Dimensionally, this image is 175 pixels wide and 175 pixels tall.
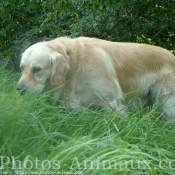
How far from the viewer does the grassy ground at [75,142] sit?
246cm

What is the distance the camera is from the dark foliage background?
7557mm

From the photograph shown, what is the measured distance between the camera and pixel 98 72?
4.38 m

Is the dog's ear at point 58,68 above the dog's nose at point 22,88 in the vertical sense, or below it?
above

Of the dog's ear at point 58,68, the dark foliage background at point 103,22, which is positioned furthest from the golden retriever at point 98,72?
the dark foliage background at point 103,22

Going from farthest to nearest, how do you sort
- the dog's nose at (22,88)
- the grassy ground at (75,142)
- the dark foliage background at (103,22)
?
the dark foliage background at (103,22) → the dog's nose at (22,88) → the grassy ground at (75,142)

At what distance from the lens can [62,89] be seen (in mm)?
4379

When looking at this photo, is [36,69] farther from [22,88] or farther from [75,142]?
[75,142]

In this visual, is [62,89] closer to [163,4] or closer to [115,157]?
[115,157]

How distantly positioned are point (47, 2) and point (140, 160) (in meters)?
6.47

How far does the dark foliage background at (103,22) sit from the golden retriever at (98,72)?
235 cm

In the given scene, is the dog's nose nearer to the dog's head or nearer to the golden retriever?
the golden retriever

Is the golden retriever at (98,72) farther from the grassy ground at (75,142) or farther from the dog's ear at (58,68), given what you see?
the grassy ground at (75,142)

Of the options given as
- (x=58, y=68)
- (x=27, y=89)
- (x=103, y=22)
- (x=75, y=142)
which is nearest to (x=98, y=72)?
(x=58, y=68)

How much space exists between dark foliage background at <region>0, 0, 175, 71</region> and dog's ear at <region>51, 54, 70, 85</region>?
289 centimetres
